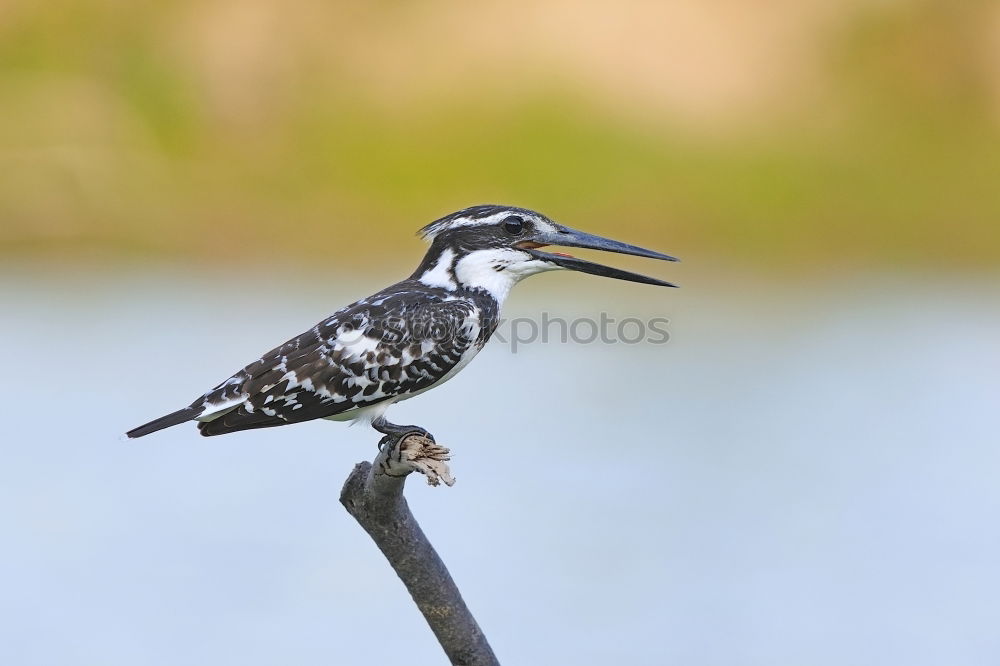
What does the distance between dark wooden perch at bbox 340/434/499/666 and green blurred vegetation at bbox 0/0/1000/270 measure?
967cm

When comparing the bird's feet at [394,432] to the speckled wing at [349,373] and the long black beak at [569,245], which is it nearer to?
the speckled wing at [349,373]

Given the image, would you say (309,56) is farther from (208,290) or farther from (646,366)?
(646,366)

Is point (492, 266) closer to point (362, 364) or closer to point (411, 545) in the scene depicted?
point (362, 364)

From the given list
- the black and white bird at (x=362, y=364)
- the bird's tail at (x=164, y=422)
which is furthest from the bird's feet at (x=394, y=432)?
the bird's tail at (x=164, y=422)

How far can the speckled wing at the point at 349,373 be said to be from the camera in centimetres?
518

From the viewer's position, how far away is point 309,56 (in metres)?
16.6

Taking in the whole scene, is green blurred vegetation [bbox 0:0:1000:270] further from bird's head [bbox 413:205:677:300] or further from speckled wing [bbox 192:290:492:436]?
speckled wing [bbox 192:290:492:436]

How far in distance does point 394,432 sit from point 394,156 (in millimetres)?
10579

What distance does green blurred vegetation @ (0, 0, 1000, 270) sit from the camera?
49.6 feet

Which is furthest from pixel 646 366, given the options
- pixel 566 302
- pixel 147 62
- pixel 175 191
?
pixel 147 62

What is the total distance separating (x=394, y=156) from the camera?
15352 mm

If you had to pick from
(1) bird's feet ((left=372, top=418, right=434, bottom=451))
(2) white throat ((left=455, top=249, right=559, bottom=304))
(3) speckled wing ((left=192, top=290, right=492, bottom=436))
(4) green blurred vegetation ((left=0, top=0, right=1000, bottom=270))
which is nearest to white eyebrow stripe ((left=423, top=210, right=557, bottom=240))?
(2) white throat ((left=455, top=249, right=559, bottom=304))

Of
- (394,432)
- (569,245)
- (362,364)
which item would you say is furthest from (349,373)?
(569,245)

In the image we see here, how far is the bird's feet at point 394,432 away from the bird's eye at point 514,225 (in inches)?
39.4
